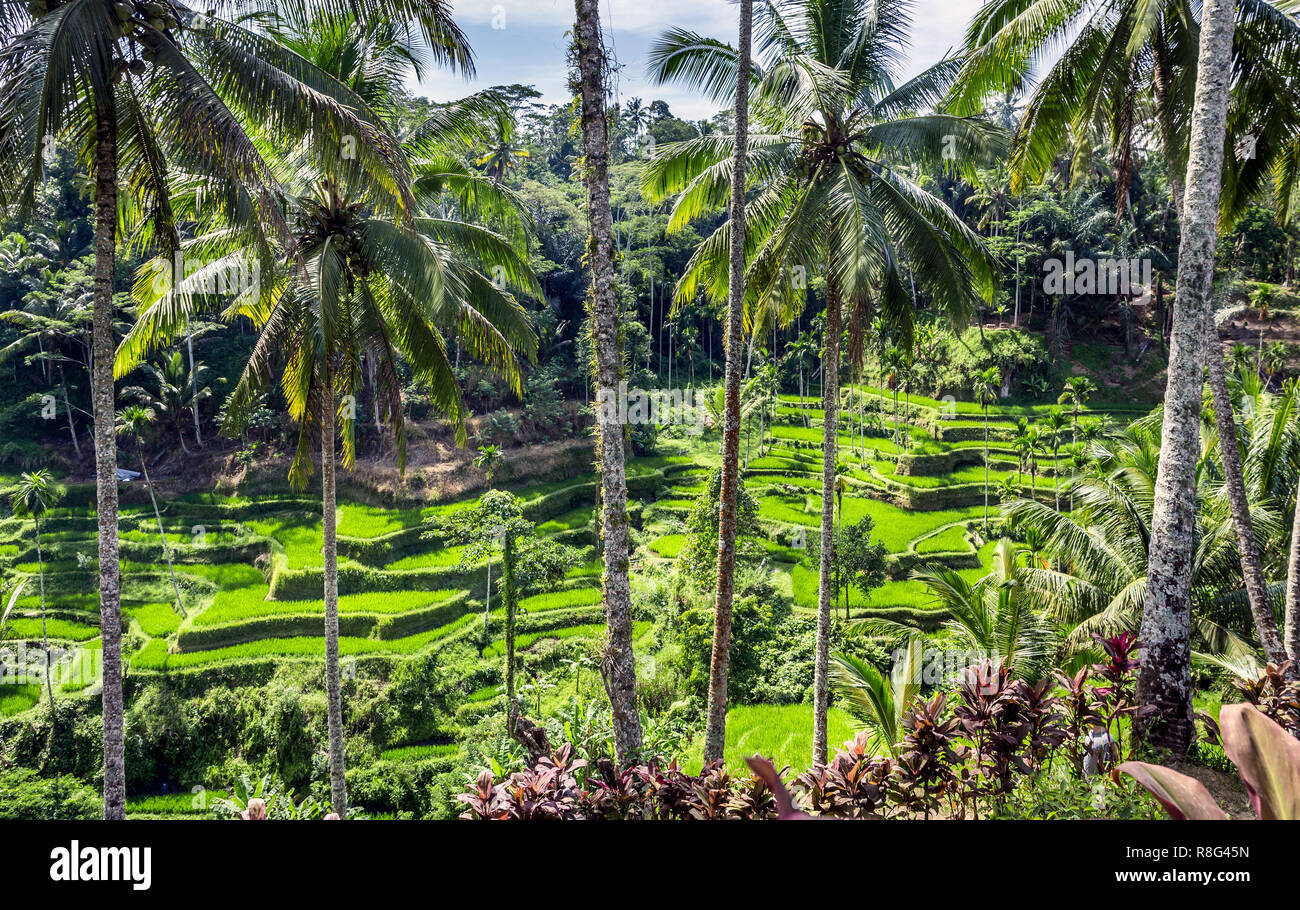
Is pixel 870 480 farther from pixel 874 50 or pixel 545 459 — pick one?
pixel 874 50

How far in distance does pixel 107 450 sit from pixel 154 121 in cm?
257

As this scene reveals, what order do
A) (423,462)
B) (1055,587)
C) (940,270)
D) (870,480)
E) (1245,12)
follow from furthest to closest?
(870,480)
(423,462)
(1055,587)
(940,270)
(1245,12)

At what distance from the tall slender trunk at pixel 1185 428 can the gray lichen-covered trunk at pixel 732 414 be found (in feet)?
10.1

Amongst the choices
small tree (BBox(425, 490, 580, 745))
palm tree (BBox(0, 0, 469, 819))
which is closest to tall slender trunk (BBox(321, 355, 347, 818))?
palm tree (BBox(0, 0, 469, 819))

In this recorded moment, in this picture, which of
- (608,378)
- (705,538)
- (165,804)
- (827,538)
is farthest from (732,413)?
(165,804)

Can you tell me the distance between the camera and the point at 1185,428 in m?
4.72

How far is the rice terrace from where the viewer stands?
4.25m

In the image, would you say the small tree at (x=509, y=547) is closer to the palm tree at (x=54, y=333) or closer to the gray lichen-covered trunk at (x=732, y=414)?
the gray lichen-covered trunk at (x=732, y=414)

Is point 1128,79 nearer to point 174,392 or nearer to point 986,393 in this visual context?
point 986,393

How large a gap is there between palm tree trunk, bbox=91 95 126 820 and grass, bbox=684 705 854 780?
7.94m

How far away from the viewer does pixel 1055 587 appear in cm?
970

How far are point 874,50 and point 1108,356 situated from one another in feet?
116

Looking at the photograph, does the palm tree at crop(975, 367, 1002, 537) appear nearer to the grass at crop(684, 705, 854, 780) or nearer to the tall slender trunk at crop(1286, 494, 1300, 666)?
the grass at crop(684, 705, 854, 780)
